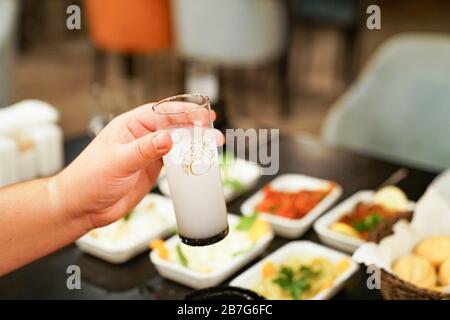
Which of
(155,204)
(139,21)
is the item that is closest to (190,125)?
(155,204)

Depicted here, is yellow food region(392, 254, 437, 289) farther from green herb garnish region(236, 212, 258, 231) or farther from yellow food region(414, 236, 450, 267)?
green herb garnish region(236, 212, 258, 231)

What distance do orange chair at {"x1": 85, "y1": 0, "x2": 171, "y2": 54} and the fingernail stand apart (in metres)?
3.37

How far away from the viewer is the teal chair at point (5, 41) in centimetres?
326

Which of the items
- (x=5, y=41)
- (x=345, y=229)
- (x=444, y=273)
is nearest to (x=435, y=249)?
(x=444, y=273)

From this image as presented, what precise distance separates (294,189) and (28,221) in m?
0.92

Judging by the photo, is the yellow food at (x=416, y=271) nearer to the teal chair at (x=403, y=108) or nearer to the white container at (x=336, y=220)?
the white container at (x=336, y=220)

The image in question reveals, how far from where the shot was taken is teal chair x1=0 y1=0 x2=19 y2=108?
3.26 m

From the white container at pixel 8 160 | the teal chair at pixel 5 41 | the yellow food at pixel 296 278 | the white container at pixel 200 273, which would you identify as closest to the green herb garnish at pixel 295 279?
the yellow food at pixel 296 278

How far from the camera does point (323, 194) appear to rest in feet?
5.89

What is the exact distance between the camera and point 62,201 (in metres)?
1.18

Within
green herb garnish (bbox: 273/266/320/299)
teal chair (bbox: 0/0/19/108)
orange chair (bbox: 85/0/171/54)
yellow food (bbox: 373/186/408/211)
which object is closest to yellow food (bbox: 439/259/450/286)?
green herb garnish (bbox: 273/266/320/299)

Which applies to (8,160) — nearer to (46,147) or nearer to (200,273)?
(46,147)

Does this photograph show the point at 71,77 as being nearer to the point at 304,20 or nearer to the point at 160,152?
the point at 304,20

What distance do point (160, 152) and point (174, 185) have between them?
0.14 m
